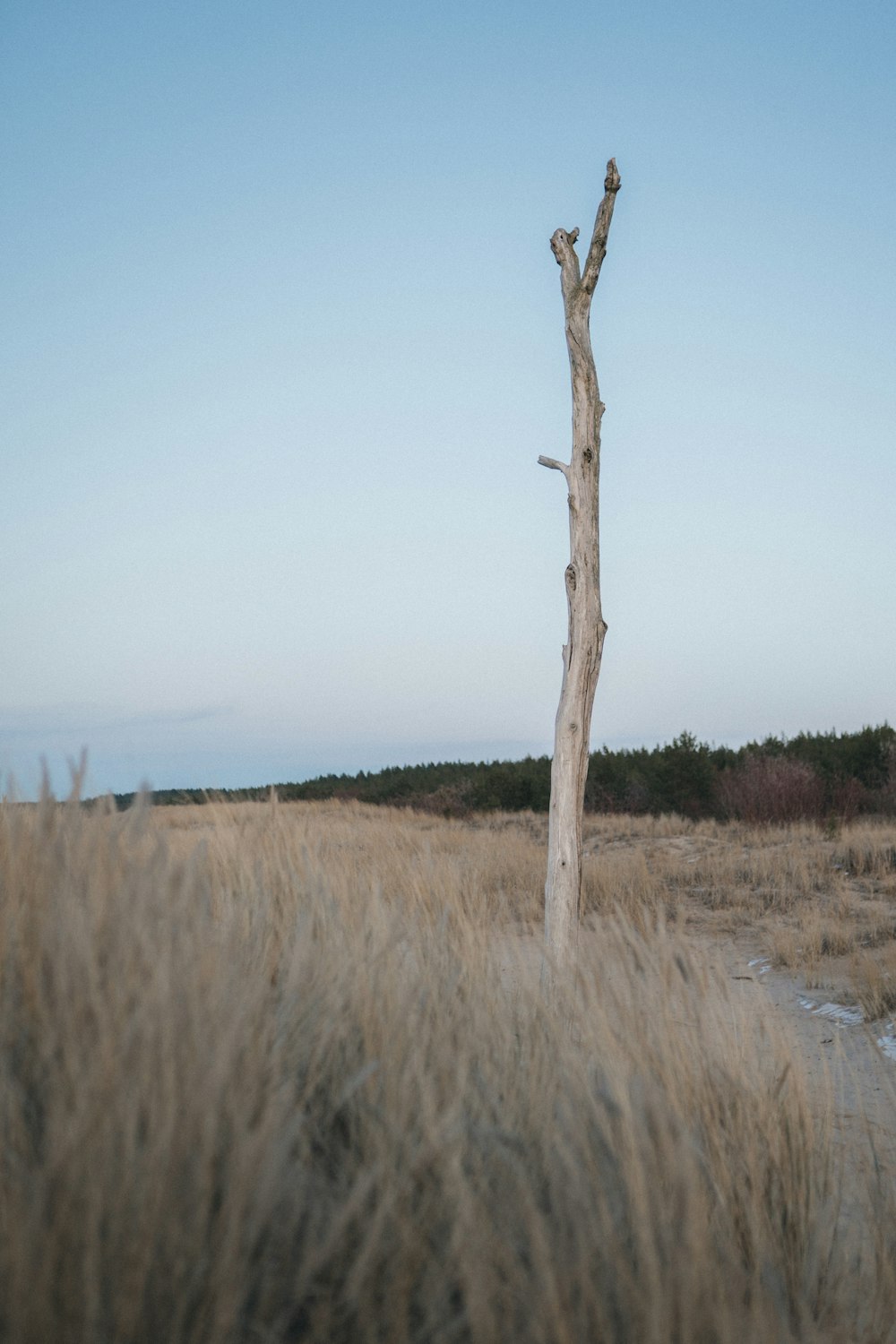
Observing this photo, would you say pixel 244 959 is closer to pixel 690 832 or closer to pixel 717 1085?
pixel 717 1085

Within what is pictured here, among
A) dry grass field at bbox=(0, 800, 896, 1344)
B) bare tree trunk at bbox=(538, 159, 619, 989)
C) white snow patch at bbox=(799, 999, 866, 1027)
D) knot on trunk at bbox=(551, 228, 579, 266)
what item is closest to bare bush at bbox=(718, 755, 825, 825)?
white snow patch at bbox=(799, 999, 866, 1027)

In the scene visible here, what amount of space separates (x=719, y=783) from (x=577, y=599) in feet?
51.8

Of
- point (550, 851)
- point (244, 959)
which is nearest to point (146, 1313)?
point (244, 959)

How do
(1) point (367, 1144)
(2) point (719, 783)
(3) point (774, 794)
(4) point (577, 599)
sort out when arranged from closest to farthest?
(1) point (367, 1144) → (4) point (577, 599) → (3) point (774, 794) → (2) point (719, 783)

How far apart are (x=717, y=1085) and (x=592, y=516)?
4.40 m

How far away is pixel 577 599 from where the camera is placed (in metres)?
6.25

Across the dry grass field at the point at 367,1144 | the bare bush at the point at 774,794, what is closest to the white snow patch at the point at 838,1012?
the dry grass field at the point at 367,1144

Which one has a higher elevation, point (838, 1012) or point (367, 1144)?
point (367, 1144)

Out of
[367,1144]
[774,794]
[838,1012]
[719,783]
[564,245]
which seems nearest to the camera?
[367,1144]

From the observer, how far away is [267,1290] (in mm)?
1283

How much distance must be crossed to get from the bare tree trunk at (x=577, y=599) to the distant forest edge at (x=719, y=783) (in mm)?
11219

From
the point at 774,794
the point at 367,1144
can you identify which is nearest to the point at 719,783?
the point at 774,794

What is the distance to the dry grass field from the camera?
1255 millimetres

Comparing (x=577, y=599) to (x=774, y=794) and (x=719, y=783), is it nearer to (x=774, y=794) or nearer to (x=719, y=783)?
(x=774, y=794)
